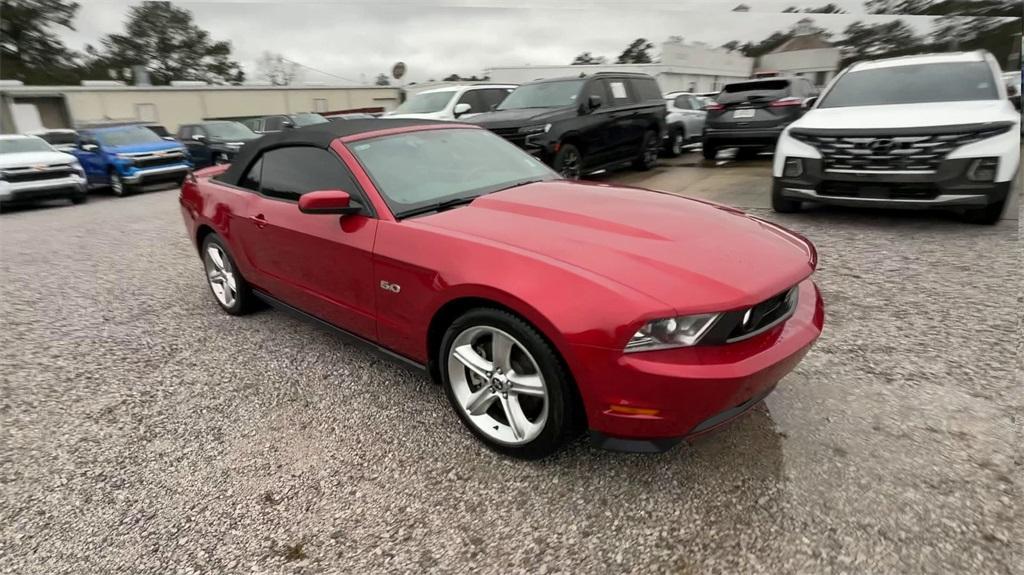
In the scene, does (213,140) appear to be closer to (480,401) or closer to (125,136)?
(125,136)

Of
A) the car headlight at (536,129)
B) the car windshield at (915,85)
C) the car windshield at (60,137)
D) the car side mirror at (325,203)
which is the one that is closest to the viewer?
the car side mirror at (325,203)

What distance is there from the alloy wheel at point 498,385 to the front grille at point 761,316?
74 cm

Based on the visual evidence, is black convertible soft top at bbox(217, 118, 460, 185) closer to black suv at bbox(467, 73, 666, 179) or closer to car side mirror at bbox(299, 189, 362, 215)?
car side mirror at bbox(299, 189, 362, 215)

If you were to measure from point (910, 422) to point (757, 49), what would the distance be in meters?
44.6

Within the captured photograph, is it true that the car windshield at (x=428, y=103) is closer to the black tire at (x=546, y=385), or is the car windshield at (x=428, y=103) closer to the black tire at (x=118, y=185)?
the black tire at (x=118, y=185)

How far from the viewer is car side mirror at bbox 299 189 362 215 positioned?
2768 millimetres

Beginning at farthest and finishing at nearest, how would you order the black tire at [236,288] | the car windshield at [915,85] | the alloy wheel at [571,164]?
the alloy wheel at [571,164] < the car windshield at [915,85] < the black tire at [236,288]

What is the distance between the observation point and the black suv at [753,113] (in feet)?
30.8

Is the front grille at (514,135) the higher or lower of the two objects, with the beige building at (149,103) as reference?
lower

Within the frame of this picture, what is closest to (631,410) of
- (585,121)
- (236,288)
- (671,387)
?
(671,387)

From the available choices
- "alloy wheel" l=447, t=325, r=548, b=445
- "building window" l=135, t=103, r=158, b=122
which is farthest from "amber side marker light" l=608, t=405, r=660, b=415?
"building window" l=135, t=103, r=158, b=122

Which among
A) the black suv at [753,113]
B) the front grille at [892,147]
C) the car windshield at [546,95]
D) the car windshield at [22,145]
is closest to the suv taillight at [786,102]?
the black suv at [753,113]

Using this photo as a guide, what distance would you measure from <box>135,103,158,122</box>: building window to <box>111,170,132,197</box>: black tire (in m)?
13.8

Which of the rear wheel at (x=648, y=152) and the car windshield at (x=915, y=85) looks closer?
the car windshield at (x=915, y=85)
